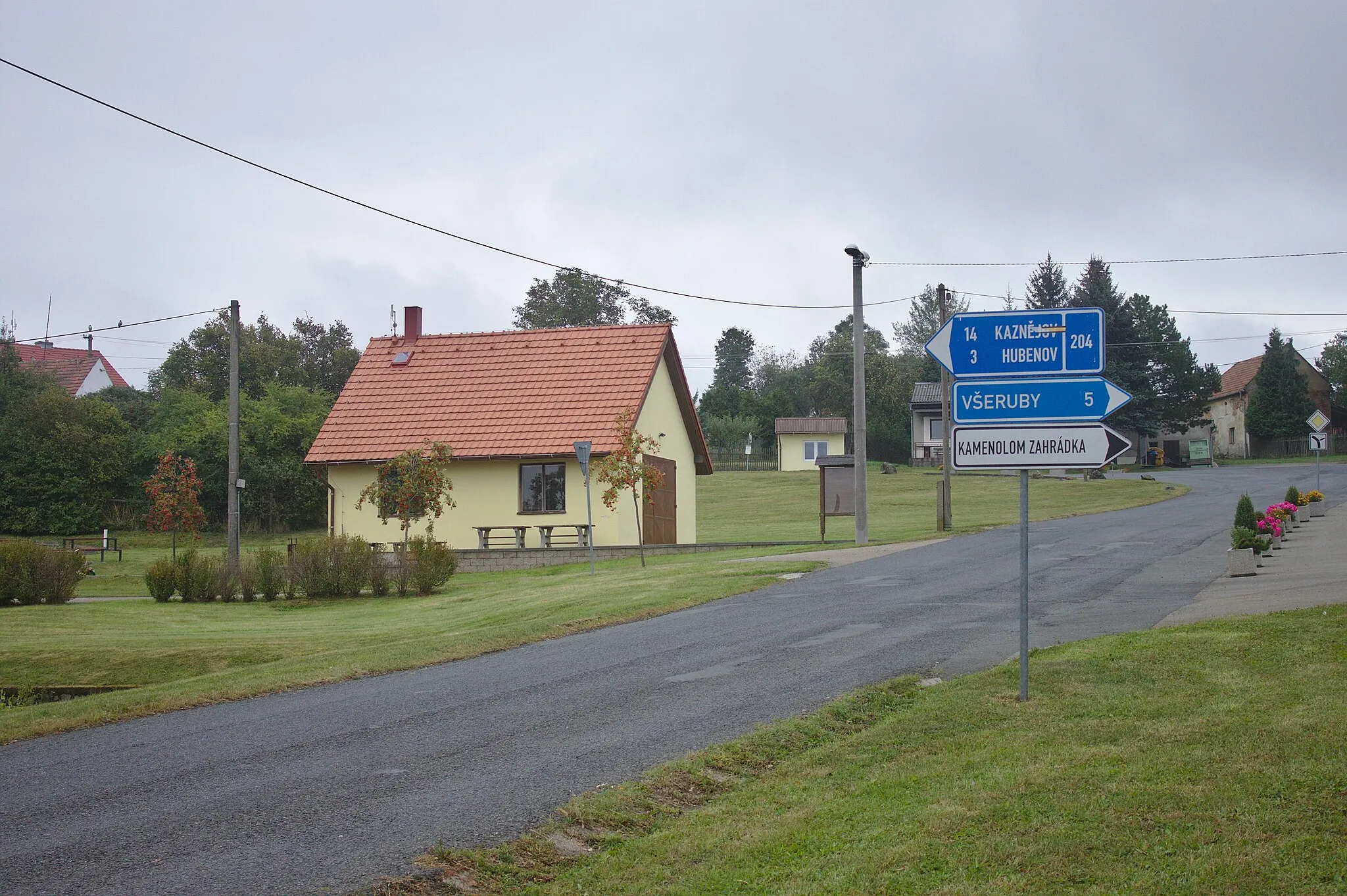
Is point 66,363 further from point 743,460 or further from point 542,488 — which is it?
point 542,488

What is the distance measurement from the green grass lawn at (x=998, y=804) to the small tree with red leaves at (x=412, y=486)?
847 inches

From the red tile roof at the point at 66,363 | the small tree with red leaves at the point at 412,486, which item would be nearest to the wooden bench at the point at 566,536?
the small tree with red leaves at the point at 412,486

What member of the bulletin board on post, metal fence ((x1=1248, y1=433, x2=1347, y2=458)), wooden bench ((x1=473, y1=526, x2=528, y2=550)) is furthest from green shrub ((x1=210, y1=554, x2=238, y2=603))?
metal fence ((x1=1248, y1=433, x2=1347, y2=458))

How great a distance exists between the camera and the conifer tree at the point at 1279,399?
3044 inches

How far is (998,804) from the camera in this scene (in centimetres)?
584

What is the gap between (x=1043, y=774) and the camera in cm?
632

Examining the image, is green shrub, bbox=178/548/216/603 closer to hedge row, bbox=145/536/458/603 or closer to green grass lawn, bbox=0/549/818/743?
hedge row, bbox=145/536/458/603

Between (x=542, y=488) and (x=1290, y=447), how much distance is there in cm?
6458

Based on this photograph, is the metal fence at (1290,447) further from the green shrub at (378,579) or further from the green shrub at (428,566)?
the green shrub at (378,579)

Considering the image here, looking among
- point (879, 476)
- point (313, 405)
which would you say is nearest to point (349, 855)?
point (313, 405)

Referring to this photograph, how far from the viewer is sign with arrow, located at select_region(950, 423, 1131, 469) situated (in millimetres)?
8602

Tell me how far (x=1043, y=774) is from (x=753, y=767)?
1.95 metres

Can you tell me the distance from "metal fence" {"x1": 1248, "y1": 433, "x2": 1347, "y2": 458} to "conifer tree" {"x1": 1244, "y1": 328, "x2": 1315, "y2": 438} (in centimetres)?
51

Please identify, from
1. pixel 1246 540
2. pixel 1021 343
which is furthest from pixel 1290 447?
pixel 1021 343
